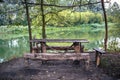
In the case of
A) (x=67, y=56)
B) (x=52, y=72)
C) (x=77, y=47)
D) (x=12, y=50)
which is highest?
(x=77, y=47)

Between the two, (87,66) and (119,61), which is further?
(119,61)

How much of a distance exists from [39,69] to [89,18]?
38.3 m

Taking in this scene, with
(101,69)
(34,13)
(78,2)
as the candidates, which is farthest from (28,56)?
(78,2)

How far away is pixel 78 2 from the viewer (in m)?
11.7

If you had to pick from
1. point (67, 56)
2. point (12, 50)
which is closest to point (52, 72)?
point (67, 56)

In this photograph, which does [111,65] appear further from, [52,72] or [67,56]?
[52,72]

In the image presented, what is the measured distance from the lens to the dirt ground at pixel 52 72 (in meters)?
6.43

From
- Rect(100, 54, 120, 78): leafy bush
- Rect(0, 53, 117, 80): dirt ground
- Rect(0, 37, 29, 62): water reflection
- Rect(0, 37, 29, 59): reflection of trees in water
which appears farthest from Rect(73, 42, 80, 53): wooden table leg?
Rect(0, 37, 29, 59): reflection of trees in water

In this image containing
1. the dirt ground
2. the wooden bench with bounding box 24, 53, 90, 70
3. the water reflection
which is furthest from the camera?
the water reflection

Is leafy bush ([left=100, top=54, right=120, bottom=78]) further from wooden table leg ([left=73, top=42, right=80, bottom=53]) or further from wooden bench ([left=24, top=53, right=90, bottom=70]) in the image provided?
wooden table leg ([left=73, top=42, right=80, bottom=53])

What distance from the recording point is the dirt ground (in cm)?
643

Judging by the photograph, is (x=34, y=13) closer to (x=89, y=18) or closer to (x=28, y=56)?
(x=28, y=56)

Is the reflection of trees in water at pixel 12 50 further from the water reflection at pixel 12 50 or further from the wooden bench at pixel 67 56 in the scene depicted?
the wooden bench at pixel 67 56

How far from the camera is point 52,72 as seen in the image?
7.00m
